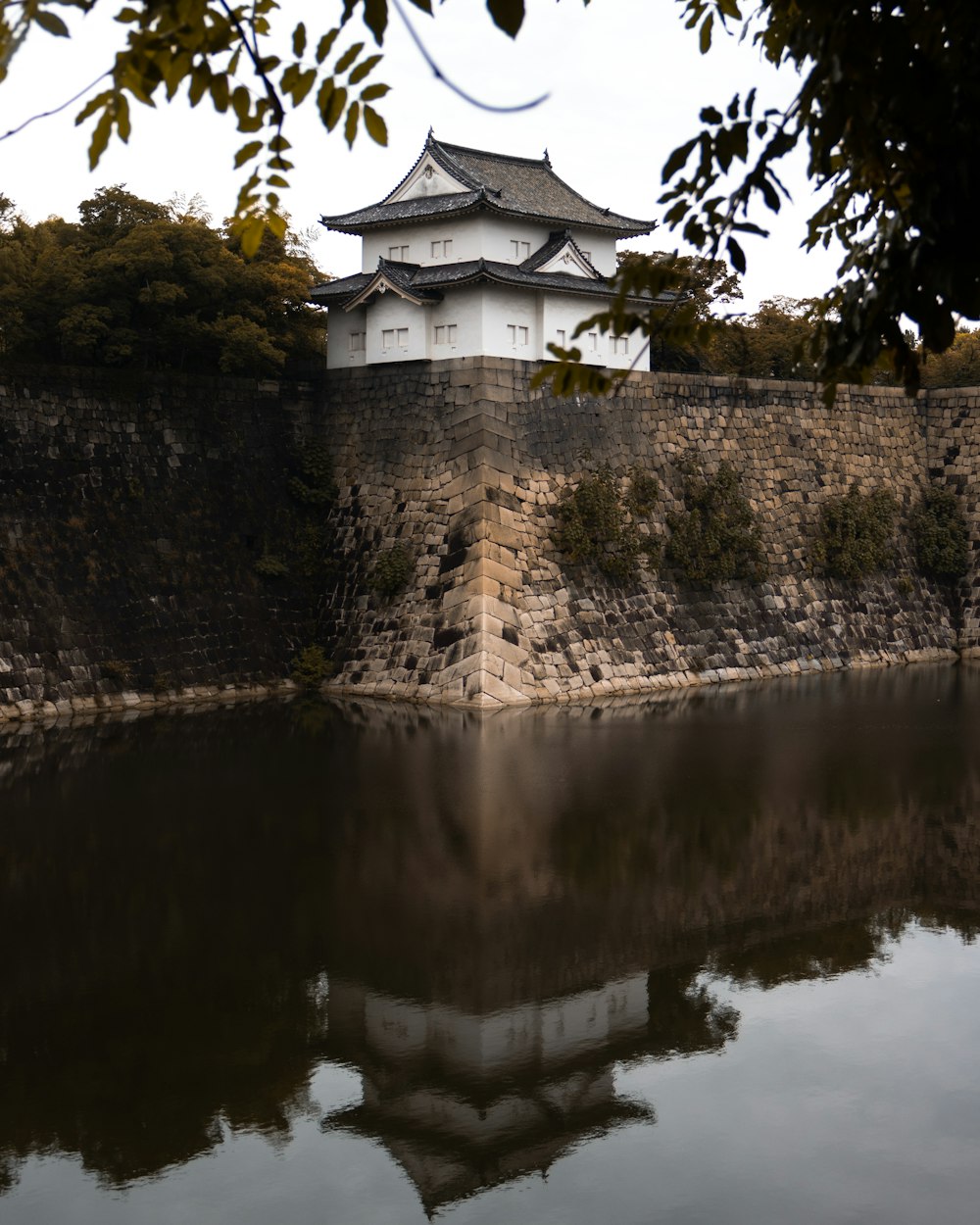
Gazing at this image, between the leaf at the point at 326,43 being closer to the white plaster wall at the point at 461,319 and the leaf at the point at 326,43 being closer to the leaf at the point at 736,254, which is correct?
the leaf at the point at 736,254

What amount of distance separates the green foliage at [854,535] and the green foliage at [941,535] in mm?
1266

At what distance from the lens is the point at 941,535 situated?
28.8m

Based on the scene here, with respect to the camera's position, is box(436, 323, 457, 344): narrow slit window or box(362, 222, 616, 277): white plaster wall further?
box(362, 222, 616, 277): white plaster wall

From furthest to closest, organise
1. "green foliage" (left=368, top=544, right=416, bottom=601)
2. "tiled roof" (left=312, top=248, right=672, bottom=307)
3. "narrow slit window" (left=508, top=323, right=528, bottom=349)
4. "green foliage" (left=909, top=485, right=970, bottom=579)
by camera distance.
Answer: "green foliage" (left=909, top=485, right=970, bottom=579)
"narrow slit window" (left=508, top=323, right=528, bottom=349)
"tiled roof" (left=312, top=248, right=672, bottom=307)
"green foliage" (left=368, top=544, right=416, bottom=601)

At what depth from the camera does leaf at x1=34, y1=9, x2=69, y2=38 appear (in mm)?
3394

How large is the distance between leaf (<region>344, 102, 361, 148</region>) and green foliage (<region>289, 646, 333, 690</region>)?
18.0 m

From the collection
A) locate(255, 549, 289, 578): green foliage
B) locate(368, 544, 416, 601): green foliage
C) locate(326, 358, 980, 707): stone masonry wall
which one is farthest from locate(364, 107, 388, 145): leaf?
locate(255, 549, 289, 578): green foliage

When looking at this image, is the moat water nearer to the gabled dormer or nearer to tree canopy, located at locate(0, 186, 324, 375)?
tree canopy, located at locate(0, 186, 324, 375)

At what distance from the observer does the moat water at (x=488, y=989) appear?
628cm

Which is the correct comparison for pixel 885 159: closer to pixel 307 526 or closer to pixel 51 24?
pixel 51 24

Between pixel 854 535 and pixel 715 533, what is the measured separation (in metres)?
4.03

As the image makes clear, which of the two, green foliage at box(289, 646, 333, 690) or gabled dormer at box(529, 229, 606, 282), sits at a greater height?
gabled dormer at box(529, 229, 606, 282)

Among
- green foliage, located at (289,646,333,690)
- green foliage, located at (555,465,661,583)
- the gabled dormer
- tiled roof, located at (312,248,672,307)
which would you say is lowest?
green foliage, located at (289,646,333,690)

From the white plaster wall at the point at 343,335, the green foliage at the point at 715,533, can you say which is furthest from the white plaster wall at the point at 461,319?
the green foliage at the point at 715,533
